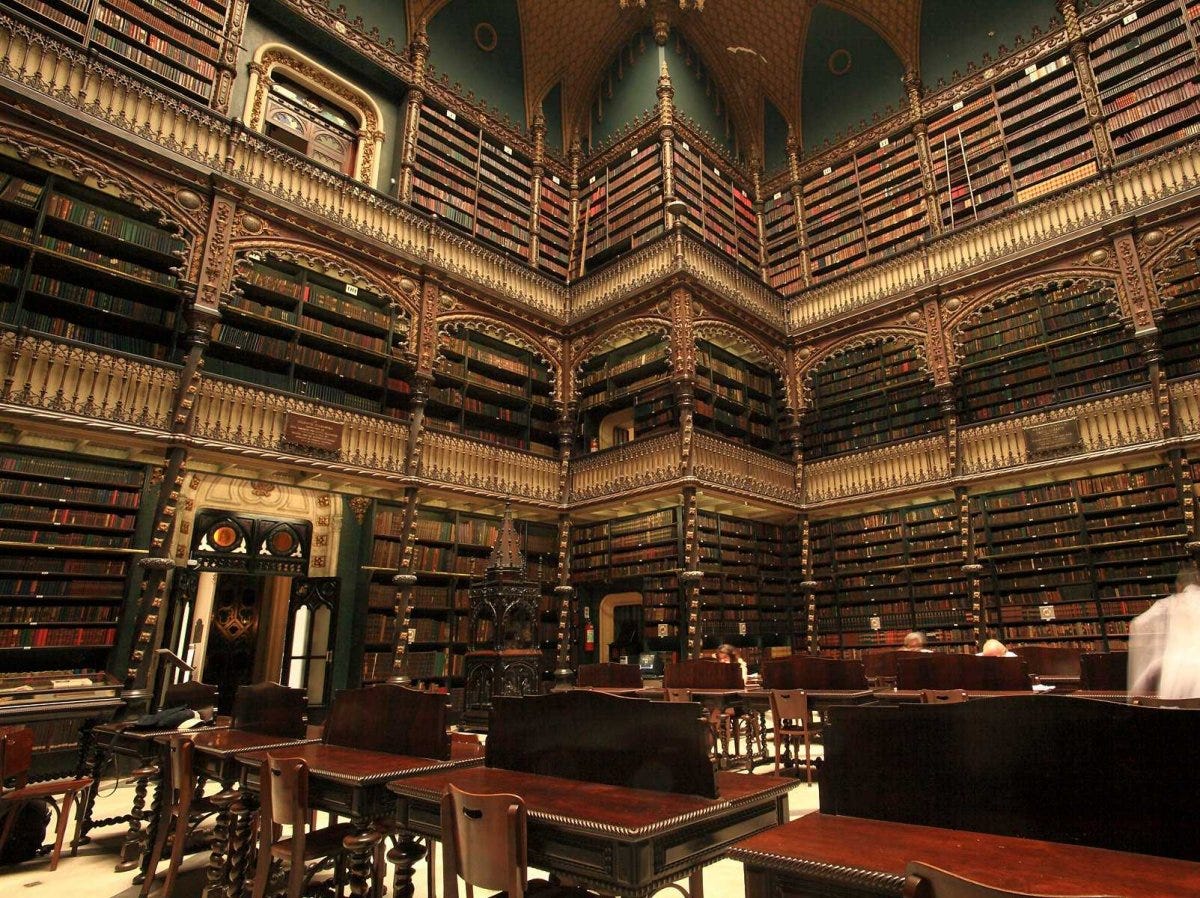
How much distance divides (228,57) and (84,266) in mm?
3055

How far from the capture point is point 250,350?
7.35m

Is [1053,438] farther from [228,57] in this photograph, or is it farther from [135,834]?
[228,57]

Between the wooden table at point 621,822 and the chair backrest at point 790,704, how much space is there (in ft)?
9.40

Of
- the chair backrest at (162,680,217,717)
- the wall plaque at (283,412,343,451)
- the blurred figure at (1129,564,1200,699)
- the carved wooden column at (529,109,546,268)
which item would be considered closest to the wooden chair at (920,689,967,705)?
the blurred figure at (1129,564,1200,699)

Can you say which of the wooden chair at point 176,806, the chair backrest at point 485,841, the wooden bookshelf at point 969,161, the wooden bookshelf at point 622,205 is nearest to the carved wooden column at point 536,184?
the wooden bookshelf at point 622,205

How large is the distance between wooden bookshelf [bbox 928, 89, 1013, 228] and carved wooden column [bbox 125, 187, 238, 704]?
29.4 feet

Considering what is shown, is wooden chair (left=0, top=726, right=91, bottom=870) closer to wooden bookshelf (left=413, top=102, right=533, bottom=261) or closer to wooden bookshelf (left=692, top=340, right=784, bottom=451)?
wooden bookshelf (left=692, top=340, right=784, bottom=451)

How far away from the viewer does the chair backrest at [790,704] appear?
4.58 meters

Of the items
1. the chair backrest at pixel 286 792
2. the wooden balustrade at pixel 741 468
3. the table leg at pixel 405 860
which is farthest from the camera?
the wooden balustrade at pixel 741 468

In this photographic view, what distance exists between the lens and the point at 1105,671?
3857mm

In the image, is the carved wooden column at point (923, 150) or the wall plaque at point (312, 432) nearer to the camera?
the wall plaque at point (312, 432)

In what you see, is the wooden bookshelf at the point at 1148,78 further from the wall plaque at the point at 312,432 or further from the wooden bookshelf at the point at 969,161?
the wall plaque at the point at 312,432

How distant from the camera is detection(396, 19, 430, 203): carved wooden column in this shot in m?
9.02

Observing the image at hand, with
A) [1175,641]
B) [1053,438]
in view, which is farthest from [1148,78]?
[1175,641]
